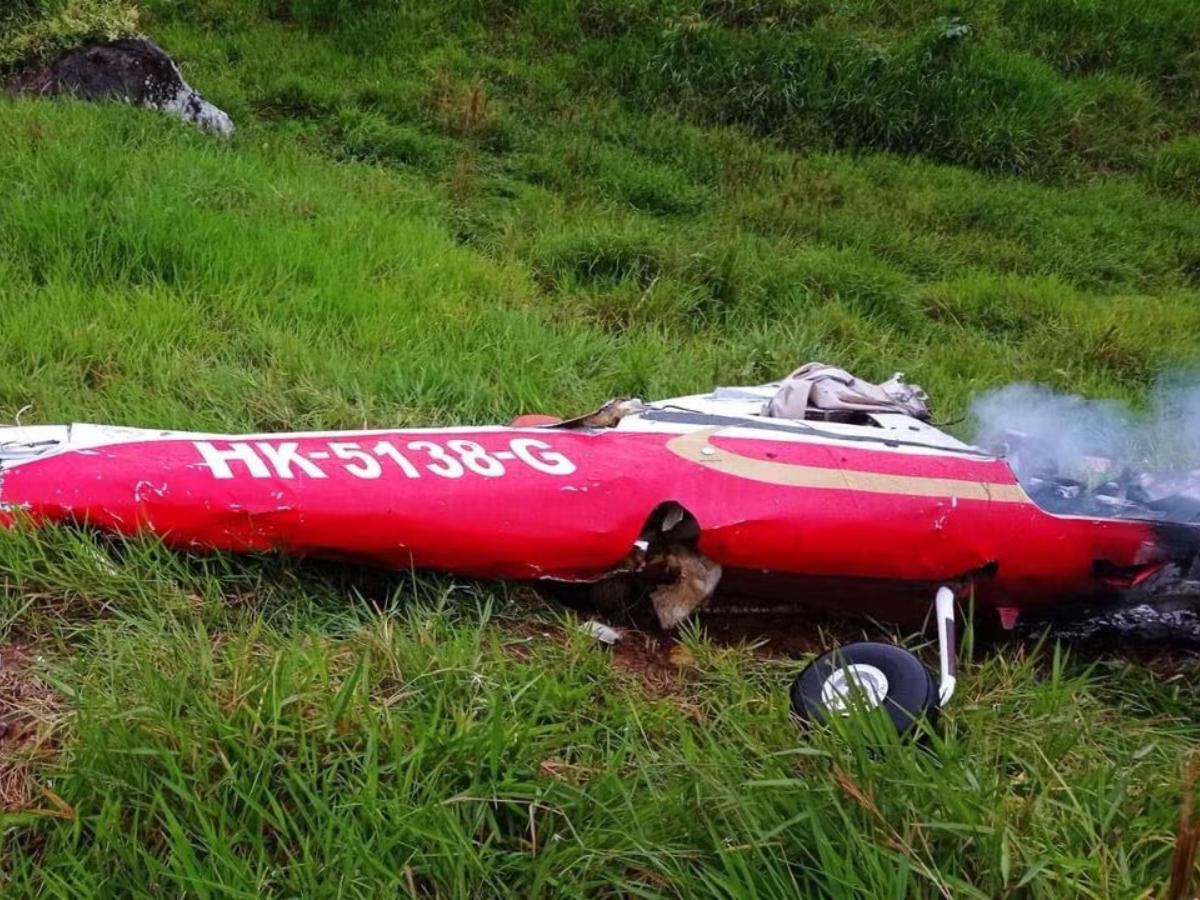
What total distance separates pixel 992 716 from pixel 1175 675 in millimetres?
652

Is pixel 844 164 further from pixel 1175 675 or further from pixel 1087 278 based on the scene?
pixel 1175 675

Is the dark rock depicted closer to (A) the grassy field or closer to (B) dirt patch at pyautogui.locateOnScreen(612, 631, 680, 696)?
(A) the grassy field

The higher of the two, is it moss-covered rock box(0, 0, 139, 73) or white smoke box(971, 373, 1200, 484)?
moss-covered rock box(0, 0, 139, 73)

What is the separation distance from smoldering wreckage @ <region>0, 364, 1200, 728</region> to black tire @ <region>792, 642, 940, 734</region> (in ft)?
0.79

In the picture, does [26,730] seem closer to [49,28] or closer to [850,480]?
[850,480]

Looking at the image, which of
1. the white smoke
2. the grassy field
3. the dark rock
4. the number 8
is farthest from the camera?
the dark rock

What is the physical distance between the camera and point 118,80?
560 cm

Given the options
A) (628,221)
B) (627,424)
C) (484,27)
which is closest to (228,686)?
(627,424)

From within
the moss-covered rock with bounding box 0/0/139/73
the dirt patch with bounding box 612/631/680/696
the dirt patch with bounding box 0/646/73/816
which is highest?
the moss-covered rock with bounding box 0/0/139/73

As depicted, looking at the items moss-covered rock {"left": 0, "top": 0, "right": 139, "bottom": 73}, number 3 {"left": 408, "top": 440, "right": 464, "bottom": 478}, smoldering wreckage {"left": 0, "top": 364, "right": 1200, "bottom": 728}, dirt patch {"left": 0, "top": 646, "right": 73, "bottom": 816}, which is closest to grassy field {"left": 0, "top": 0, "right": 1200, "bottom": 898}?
dirt patch {"left": 0, "top": 646, "right": 73, "bottom": 816}

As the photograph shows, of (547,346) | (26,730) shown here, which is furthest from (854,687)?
(547,346)

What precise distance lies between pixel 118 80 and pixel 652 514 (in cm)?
483

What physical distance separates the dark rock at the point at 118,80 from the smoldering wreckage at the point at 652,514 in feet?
12.3

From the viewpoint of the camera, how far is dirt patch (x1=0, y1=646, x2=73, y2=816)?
66.4 inches
